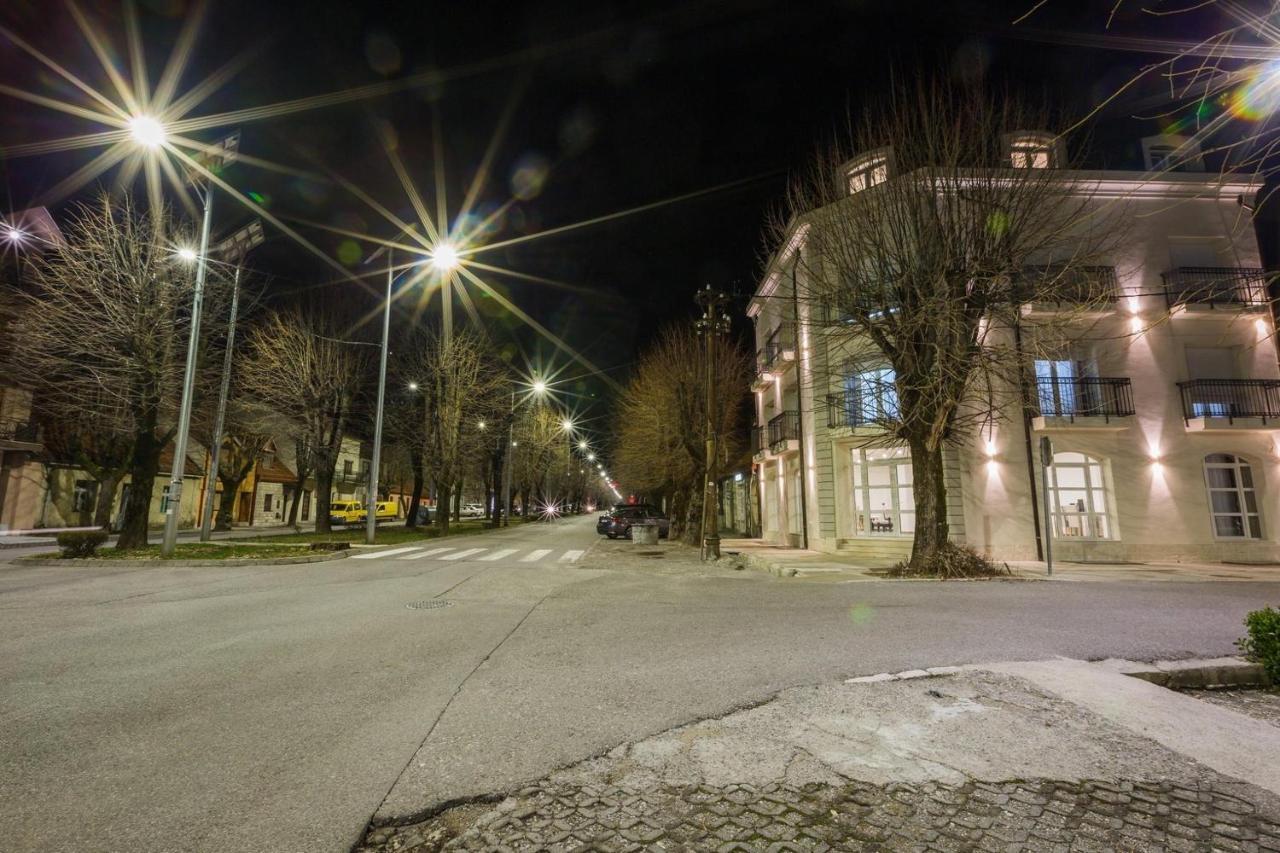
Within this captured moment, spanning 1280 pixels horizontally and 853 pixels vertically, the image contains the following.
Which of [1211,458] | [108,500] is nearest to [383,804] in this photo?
[1211,458]

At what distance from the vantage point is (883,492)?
18812 mm

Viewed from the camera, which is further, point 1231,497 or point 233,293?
point 233,293

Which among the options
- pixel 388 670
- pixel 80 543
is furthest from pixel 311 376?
pixel 388 670

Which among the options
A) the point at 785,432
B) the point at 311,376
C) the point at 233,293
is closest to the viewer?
the point at 233,293

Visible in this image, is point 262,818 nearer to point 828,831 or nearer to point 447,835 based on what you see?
point 447,835

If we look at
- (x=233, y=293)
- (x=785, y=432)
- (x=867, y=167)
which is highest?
(x=867, y=167)

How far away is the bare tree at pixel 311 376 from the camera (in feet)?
79.6

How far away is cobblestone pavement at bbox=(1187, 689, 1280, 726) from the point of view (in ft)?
14.6

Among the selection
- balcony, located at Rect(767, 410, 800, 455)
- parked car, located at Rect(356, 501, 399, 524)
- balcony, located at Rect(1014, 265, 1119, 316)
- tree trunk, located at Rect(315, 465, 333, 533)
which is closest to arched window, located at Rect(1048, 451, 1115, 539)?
balcony, located at Rect(1014, 265, 1119, 316)

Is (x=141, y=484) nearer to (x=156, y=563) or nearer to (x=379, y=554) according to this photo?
(x=156, y=563)

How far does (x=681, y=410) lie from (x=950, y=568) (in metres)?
14.7

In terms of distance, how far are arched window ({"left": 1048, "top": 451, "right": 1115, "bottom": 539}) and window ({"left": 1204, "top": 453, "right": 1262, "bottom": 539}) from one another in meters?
2.98

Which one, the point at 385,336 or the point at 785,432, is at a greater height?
the point at 385,336

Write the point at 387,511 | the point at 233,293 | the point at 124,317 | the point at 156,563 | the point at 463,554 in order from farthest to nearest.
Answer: the point at 387,511 → the point at 233,293 → the point at 463,554 → the point at 124,317 → the point at 156,563
